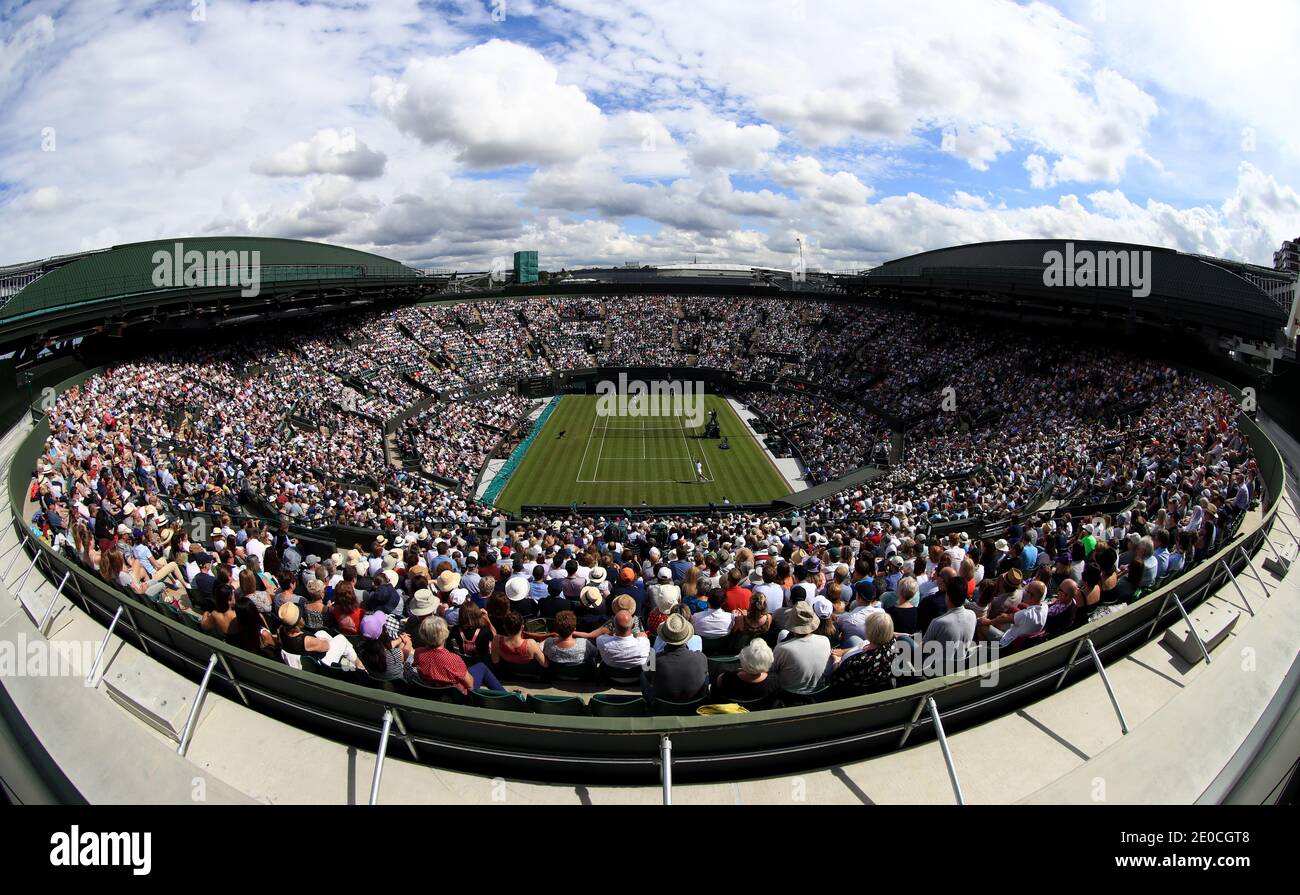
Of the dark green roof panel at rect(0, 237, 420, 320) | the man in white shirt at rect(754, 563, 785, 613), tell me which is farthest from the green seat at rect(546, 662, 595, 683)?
the dark green roof panel at rect(0, 237, 420, 320)

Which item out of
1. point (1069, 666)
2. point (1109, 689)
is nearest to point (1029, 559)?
point (1069, 666)

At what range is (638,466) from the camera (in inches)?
1533

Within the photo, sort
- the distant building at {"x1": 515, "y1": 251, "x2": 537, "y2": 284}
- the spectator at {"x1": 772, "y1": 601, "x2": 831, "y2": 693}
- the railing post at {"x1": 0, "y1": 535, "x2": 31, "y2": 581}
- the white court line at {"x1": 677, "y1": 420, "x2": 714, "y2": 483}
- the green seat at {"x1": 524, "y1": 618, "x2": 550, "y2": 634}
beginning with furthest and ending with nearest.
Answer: the distant building at {"x1": 515, "y1": 251, "x2": 537, "y2": 284} → the white court line at {"x1": 677, "y1": 420, "x2": 714, "y2": 483} → the railing post at {"x1": 0, "y1": 535, "x2": 31, "y2": 581} → the green seat at {"x1": 524, "y1": 618, "x2": 550, "y2": 634} → the spectator at {"x1": 772, "y1": 601, "x2": 831, "y2": 693}

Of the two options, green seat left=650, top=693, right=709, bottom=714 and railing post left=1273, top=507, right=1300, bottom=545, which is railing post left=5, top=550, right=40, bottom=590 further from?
railing post left=1273, top=507, right=1300, bottom=545

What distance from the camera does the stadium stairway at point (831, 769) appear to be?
14.7 ft

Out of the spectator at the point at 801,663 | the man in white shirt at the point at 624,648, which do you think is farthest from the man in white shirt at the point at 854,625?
the man in white shirt at the point at 624,648

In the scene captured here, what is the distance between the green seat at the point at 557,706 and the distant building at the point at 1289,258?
3794cm

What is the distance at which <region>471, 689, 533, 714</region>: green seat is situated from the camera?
5035mm

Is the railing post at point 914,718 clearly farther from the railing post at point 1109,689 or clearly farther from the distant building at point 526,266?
the distant building at point 526,266

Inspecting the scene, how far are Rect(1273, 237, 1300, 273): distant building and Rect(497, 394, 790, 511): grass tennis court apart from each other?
1005 inches

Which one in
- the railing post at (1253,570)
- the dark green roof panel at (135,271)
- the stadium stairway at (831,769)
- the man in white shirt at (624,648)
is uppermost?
the dark green roof panel at (135,271)

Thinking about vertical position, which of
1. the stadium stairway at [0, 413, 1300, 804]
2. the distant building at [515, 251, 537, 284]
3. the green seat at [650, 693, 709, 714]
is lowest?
the stadium stairway at [0, 413, 1300, 804]

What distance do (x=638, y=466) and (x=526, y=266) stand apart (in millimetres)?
64205
